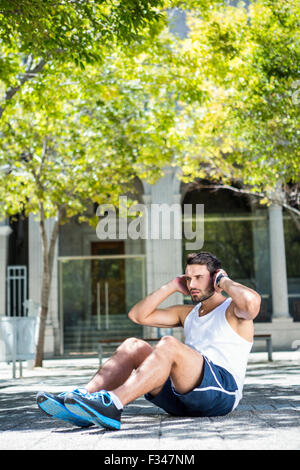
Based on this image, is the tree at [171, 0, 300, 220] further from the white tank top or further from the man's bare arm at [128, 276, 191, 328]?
the white tank top

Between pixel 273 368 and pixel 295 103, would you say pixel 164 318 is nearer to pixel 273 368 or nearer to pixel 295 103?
pixel 273 368

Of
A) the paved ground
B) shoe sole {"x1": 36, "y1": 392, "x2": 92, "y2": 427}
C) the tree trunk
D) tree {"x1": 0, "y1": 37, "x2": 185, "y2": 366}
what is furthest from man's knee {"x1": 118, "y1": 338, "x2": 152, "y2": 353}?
the tree trunk

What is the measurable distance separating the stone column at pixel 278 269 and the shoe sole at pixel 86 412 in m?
16.0

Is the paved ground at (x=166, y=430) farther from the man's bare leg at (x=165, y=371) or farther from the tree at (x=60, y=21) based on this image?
the tree at (x=60, y=21)

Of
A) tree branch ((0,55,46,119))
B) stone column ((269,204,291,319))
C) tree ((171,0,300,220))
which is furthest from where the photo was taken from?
stone column ((269,204,291,319))

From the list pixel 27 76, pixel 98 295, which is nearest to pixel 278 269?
pixel 98 295

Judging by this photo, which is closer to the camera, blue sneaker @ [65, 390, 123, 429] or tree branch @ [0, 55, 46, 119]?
blue sneaker @ [65, 390, 123, 429]

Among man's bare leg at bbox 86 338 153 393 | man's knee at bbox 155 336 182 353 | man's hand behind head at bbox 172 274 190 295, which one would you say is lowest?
man's bare leg at bbox 86 338 153 393

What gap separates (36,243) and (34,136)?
234 inches

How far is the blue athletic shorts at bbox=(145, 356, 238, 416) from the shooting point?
153 inches

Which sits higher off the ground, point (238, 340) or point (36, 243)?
point (36, 243)

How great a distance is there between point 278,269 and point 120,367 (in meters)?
15.5

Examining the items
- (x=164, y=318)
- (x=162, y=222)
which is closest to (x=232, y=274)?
(x=162, y=222)

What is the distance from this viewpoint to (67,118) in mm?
12578
